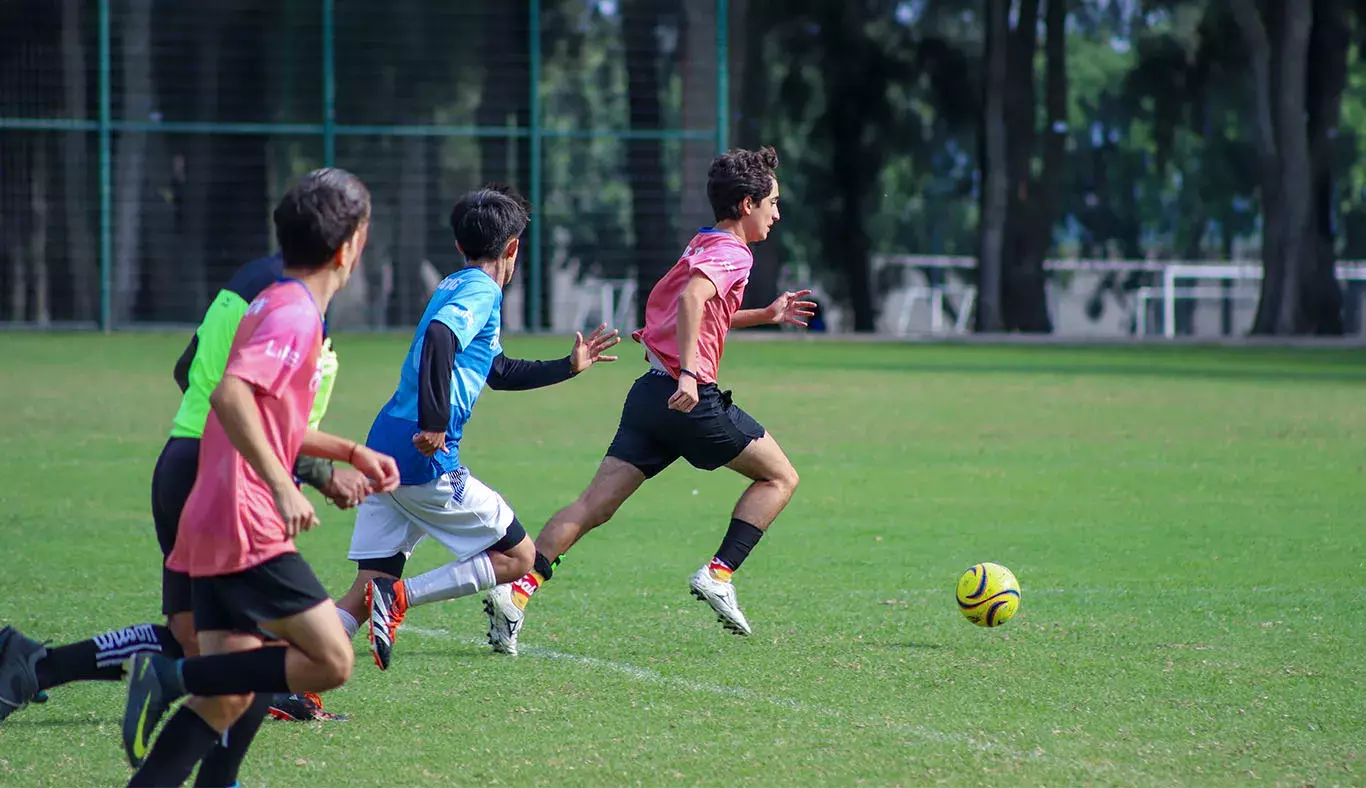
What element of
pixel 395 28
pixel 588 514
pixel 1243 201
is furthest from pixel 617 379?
pixel 1243 201

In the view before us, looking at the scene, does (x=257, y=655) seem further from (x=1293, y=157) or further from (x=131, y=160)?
(x=1293, y=157)

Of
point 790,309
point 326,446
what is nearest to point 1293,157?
point 790,309

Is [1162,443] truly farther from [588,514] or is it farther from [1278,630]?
[588,514]

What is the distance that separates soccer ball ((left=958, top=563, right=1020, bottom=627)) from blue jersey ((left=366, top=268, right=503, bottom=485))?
2126 millimetres

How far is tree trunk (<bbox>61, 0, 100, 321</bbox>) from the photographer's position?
28531 millimetres

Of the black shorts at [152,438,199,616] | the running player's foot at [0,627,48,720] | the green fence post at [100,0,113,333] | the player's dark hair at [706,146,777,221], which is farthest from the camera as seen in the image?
the green fence post at [100,0,113,333]

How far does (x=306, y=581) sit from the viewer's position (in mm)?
→ 4316

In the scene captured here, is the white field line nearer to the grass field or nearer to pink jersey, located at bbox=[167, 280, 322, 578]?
the grass field

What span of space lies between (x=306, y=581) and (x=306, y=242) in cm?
80

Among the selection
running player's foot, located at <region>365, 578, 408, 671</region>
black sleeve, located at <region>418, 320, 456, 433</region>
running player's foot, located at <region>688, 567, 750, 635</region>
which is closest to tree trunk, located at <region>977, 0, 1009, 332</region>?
running player's foot, located at <region>688, 567, 750, 635</region>

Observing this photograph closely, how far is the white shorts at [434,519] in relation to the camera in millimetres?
6277

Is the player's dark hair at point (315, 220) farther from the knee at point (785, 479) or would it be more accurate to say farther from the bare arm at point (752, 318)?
the bare arm at point (752, 318)

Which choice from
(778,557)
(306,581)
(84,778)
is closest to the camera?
(306,581)

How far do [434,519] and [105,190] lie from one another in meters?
23.9
